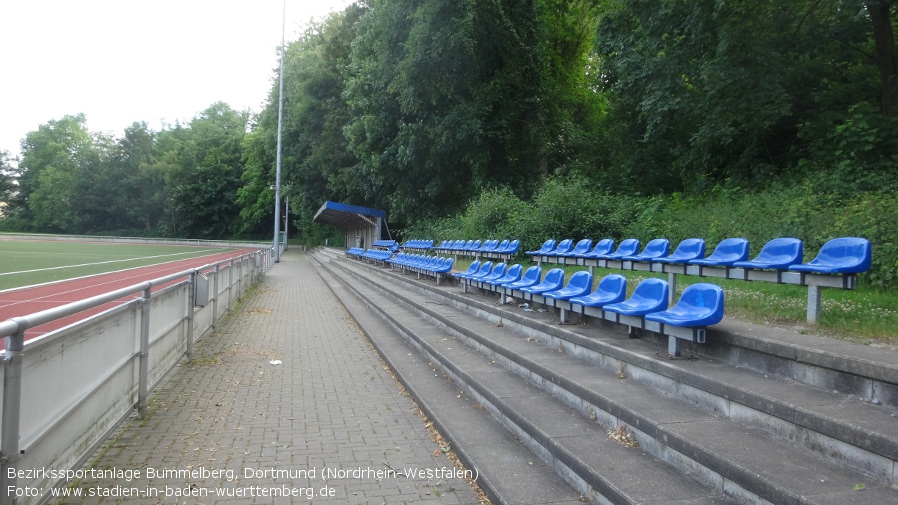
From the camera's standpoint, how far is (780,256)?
5422 millimetres

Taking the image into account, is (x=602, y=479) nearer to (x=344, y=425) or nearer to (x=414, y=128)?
(x=344, y=425)

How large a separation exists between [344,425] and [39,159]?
105 m

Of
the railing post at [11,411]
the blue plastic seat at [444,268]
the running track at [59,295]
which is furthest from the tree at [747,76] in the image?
the railing post at [11,411]

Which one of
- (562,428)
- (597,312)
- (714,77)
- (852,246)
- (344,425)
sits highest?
(714,77)

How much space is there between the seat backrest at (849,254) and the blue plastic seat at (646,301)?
134cm

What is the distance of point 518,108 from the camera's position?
24734 mm

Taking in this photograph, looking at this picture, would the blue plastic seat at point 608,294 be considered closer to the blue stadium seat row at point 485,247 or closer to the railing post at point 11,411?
the railing post at point 11,411

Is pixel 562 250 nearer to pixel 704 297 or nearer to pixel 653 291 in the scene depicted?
pixel 653 291

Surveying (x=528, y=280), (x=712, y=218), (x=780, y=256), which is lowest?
(x=528, y=280)

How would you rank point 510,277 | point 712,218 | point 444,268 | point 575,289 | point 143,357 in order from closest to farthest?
point 143,357 < point 575,289 < point 510,277 < point 712,218 < point 444,268

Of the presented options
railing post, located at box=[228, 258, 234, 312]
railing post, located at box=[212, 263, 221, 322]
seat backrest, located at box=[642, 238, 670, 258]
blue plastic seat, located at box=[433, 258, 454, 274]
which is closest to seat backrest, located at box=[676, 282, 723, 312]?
seat backrest, located at box=[642, 238, 670, 258]

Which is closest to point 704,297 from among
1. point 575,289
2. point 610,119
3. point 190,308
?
point 575,289

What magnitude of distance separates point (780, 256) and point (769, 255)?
0.60ft

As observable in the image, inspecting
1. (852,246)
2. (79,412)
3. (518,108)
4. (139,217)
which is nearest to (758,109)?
(852,246)
